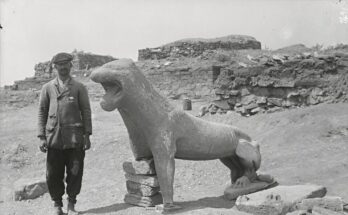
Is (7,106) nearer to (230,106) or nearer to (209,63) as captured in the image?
(209,63)

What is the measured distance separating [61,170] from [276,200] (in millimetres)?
2542

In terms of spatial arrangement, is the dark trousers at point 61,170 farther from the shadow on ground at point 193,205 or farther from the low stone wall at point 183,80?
the low stone wall at point 183,80

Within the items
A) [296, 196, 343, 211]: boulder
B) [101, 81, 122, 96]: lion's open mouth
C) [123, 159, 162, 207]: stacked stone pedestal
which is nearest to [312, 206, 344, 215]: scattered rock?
[296, 196, 343, 211]: boulder

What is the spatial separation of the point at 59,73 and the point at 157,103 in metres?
1.21

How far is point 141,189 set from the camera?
17.2ft

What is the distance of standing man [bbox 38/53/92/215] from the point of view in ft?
16.0

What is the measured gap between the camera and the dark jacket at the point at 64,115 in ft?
15.9

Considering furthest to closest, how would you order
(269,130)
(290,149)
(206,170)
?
1. (269,130)
2. (290,149)
3. (206,170)

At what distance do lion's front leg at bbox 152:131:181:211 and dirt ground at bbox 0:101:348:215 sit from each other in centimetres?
23

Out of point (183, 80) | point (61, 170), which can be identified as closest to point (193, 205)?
point (61, 170)

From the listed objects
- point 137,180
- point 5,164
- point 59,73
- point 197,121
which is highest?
point 59,73

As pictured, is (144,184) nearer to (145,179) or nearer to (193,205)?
(145,179)

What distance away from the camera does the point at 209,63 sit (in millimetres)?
17750

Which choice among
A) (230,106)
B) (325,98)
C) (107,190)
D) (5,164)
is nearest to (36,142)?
(5,164)
